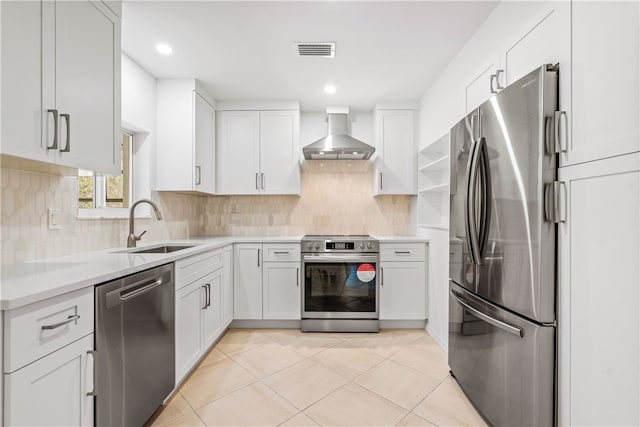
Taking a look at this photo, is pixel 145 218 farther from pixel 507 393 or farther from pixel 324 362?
pixel 507 393

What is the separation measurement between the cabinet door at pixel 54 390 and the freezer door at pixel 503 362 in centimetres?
188

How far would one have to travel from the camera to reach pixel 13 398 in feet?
2.86

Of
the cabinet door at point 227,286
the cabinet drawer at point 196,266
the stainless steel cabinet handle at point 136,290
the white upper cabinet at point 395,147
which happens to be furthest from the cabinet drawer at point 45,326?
the white upper cabinet at point 395,147

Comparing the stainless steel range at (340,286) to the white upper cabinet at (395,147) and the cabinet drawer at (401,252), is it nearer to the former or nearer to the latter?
the cabinet drawer at (401,252)

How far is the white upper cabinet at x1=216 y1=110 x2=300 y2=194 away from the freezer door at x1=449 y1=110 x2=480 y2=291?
186 cm

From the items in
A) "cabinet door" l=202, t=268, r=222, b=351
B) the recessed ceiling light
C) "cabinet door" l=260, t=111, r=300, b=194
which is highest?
the recessed ceiling light

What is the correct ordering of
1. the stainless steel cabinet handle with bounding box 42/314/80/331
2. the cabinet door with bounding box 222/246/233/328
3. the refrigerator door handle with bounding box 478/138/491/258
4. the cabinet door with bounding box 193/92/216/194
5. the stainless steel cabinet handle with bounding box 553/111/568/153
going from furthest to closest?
the cabinet door with bounding box 193/92/216/194 < the cabinet door with bounding box 222/246/233/328 < the refrigerator door handle with bounding box 478/138/491/258 < the stainless steel cabinet handle with bounding box 553/111/568/153 < the stainless steel cabinet handle with bounding box 42/314/80/331

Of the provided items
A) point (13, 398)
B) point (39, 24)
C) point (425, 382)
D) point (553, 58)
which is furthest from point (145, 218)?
point (553, 58)

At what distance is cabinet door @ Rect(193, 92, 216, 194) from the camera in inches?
116

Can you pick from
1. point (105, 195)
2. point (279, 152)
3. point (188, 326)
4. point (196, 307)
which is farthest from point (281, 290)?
point (105, 195)

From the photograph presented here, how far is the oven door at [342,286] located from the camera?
2986 mm

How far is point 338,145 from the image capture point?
319cm

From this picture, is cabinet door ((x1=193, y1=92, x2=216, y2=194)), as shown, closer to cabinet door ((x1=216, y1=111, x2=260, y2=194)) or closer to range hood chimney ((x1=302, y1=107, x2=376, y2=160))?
→ cabinet door ((x1=216, y1=111, x2=260, y2=194))

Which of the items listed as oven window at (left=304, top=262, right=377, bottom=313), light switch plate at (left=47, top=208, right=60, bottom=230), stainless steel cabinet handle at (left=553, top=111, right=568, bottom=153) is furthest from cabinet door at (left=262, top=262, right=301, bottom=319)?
stainless steel cabinet handle at (left=553, top=111, right=568, bottom=153)
